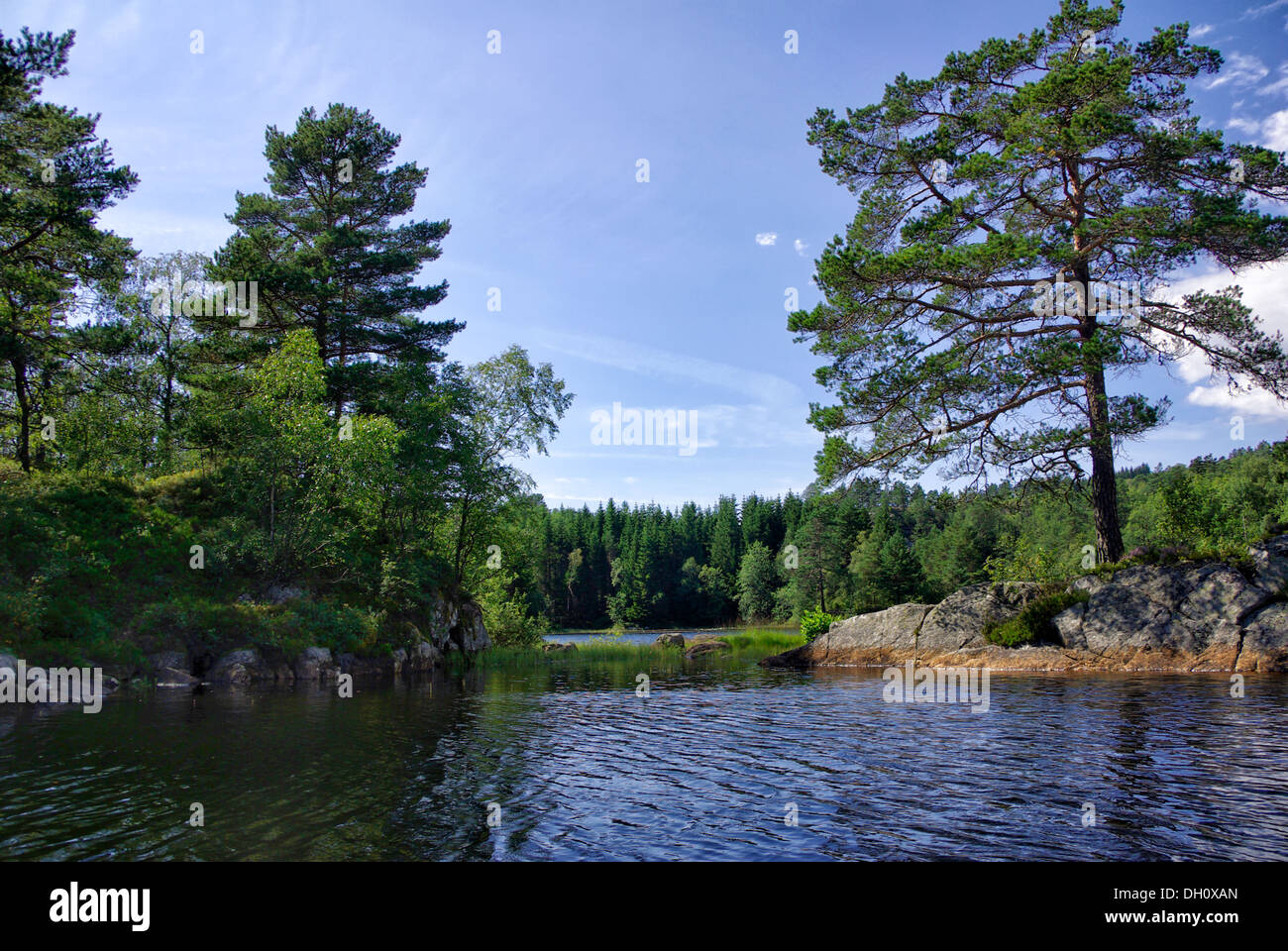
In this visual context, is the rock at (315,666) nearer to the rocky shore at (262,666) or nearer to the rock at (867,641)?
the rocky shore at (262,666)

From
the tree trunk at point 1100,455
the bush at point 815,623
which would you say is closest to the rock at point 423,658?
the bush at point 815,623

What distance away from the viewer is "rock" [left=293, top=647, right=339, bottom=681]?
24.8 m

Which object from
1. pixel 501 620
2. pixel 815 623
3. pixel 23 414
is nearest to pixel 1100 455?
pixel 815 623

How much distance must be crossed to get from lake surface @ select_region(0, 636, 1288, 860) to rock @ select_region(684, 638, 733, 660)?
26.0 metres

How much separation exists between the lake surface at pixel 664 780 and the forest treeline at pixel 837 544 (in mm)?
Result: 10842

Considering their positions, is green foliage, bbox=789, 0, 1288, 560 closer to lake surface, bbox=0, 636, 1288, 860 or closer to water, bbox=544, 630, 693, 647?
lake surface, bbox=0, 636, 1288, 860

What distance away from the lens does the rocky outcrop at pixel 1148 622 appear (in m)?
21.2

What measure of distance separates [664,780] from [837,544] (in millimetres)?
65124

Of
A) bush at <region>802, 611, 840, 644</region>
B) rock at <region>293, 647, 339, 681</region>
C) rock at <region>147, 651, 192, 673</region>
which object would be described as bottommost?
bush at <region>802, 611, 840, 644</region>

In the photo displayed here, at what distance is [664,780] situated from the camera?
10.3 meters

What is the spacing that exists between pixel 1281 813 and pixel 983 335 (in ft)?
68.2

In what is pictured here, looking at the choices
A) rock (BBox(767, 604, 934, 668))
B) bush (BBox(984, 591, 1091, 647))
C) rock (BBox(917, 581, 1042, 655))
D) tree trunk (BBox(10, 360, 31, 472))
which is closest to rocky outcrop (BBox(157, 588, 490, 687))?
tree trunk (BBox(10, 360, 31, 472))

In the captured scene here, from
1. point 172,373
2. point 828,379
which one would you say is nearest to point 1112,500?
point 828,379

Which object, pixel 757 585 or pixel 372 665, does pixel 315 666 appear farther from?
pixel 757 585
